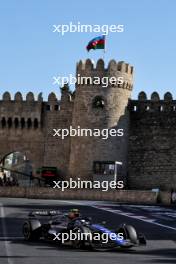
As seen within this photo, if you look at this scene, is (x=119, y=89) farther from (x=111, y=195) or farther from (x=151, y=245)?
(x=151, y=245)

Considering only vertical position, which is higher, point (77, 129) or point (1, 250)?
point (77, 129)

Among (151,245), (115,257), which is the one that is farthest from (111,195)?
(115,257)

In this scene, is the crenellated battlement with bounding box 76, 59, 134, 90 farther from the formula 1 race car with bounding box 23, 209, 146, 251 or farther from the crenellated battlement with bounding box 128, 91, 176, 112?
the formula 1 race car with bounding box 23, 209, 146, 251

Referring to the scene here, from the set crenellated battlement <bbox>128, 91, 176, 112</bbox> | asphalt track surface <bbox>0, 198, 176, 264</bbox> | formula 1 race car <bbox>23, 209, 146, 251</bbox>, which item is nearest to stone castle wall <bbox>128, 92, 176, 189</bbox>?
crenellated battlement <bbox>128, 91, 176, 112</bbox>

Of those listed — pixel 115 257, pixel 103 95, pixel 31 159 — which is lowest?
pixel 115 257

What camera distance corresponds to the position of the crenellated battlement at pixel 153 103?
163ft

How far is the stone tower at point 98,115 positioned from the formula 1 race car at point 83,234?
96.4 feet

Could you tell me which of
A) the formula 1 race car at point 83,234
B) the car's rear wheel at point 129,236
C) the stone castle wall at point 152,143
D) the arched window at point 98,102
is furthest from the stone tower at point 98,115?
the car's rear wheel at point 129,236

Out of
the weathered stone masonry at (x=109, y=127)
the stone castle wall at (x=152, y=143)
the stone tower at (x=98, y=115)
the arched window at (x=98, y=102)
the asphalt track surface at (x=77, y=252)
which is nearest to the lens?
the asphalt track surface at (x=77, y=252)

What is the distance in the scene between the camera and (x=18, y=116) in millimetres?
51969

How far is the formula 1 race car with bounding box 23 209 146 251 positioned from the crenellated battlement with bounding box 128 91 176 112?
31.9 meters

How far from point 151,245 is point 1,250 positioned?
4177 millimetres

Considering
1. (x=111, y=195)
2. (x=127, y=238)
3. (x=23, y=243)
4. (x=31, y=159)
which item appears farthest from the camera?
(x=31, y=159)

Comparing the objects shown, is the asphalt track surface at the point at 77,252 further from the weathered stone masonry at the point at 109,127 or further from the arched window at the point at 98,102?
the arched window at the point at 98,102
